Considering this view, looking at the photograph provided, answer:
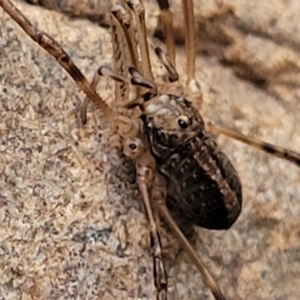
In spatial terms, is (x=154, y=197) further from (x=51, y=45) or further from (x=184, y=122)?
(x=51, y=45)

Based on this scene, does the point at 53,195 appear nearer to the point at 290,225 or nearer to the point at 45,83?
the point at 45,83

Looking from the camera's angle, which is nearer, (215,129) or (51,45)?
(51,45)

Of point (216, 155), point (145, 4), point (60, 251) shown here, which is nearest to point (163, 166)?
point (216, 155)

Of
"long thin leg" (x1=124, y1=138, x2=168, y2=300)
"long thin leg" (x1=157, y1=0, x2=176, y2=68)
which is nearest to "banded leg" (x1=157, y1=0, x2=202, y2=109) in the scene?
"long thin leg" (x1=157, y1=0, x2=176, y2=68)

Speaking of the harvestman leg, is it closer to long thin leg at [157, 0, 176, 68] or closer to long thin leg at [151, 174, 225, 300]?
long thin leg at [157, 0, 176, 68]

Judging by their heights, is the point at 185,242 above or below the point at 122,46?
below

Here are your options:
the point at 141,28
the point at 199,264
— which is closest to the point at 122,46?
the point at 141,28
